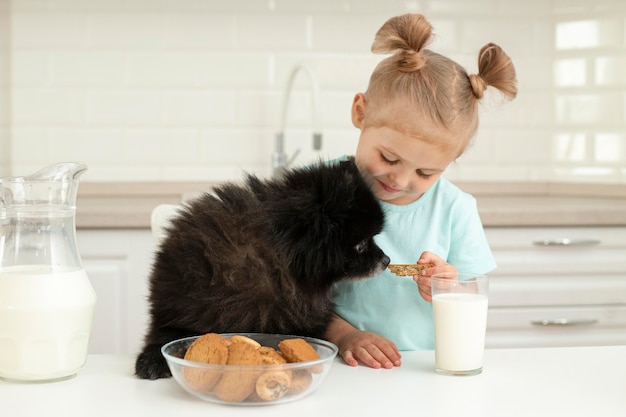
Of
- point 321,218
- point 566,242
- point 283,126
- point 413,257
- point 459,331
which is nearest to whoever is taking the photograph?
point 459,331

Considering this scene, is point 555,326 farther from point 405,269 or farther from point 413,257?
point 405,269

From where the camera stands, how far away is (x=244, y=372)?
902 mm

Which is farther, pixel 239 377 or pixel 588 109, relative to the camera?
pixel 588 109

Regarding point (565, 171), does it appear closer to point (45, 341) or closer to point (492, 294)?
point (492, 294)

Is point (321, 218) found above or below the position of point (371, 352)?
above

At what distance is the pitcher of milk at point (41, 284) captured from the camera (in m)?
1.01

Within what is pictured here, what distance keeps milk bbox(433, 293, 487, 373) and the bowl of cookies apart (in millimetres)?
211

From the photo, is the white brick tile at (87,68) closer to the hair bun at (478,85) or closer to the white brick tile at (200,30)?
the white brick tile at (200,30)

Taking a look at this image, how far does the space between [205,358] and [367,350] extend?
334mm

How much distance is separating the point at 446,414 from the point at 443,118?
0.74 m

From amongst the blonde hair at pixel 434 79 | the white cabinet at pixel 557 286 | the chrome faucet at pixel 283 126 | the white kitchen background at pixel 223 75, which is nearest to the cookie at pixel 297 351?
the blonde hair at pixel 434 79

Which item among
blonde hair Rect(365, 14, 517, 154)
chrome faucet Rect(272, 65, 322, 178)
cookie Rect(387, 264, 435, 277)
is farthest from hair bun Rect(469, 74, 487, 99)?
chrome faucet Rect(272, 65, 322, 178)

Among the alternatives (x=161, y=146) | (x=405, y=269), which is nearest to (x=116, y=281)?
(x=161, y=146)

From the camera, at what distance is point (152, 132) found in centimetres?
312
